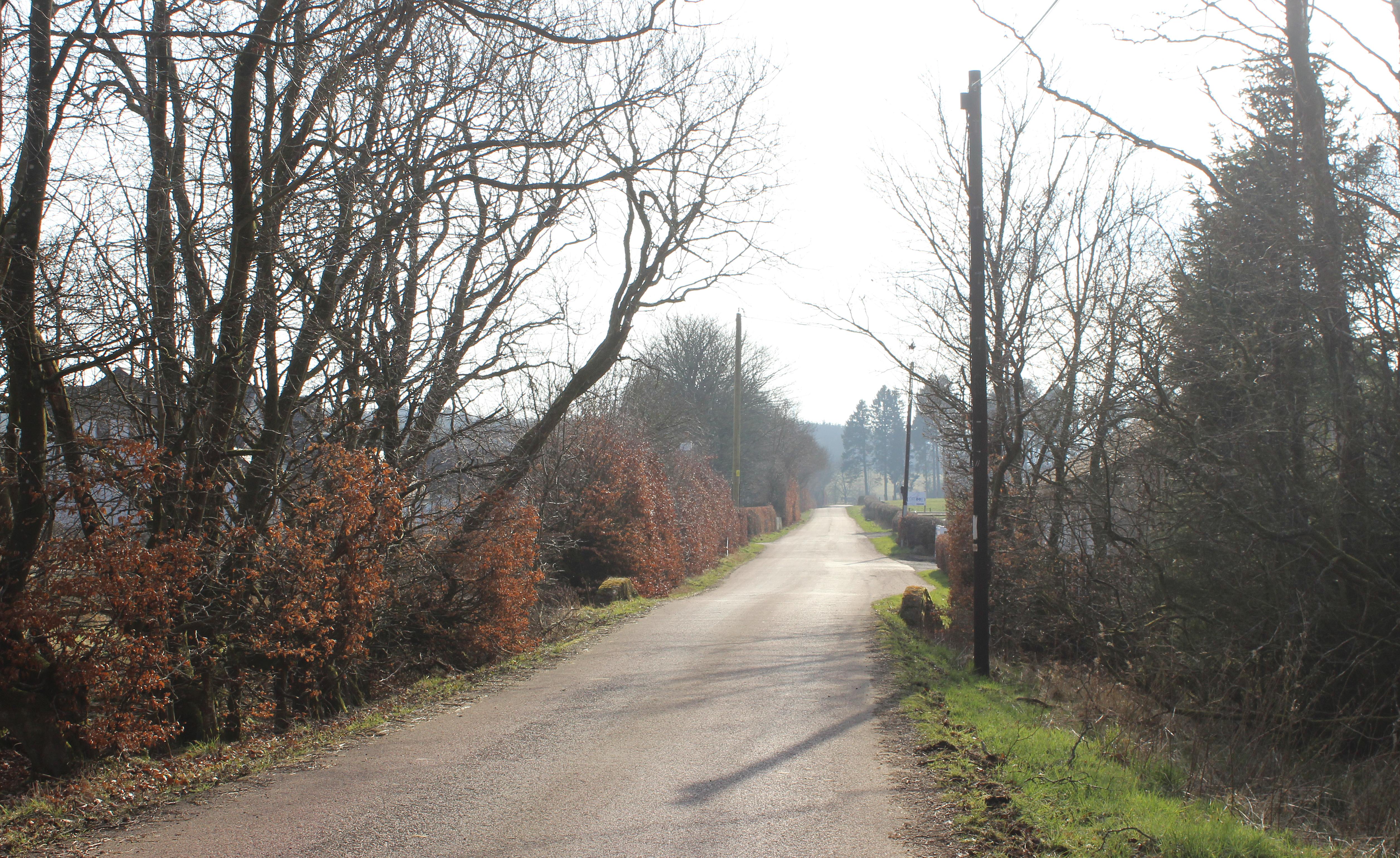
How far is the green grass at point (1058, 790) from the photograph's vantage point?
4.80 meters

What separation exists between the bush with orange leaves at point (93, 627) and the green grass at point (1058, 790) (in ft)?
17.6

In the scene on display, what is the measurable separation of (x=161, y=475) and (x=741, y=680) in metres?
6.13

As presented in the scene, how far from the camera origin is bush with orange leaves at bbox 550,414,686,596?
1931 cm

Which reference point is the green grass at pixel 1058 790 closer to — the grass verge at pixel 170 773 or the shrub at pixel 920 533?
the grass verge at pixel 170 773

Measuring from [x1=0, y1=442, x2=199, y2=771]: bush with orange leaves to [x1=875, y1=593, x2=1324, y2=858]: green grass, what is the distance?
5370 mm

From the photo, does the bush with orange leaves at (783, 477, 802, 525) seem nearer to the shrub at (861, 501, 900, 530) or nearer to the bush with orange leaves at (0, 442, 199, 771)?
the shrub at (861, 501, 900, 530)

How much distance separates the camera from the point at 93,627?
20.0ft

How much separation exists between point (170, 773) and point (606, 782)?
2.90 metres

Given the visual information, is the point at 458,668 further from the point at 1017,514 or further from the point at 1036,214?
the point at 1036,214

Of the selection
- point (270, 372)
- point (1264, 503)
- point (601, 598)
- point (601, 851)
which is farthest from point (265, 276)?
point (601, 598)

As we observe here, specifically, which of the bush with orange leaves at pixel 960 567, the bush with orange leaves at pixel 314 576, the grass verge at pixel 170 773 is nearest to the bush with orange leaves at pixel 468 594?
the grass verge at pixel 170 773

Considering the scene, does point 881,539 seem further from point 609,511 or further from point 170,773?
point 170,773

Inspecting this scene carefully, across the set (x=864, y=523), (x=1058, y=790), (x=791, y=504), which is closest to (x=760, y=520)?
(x=791, y=504)

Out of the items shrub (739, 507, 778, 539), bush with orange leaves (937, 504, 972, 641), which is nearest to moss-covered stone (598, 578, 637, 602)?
bush with orange leaves (937, 504, 972, 641)
